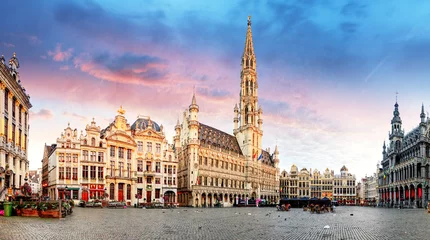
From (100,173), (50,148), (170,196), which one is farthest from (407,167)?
(50,148)

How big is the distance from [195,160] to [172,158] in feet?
25.9

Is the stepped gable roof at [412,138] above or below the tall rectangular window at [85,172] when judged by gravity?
above

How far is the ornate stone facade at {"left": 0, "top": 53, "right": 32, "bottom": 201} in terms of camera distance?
40.8 m

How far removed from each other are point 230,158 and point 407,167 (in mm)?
44942

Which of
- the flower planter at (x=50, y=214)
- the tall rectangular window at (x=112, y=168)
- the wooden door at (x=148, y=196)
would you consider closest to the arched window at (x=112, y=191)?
the tall rectangular window at (x=112, y=168)

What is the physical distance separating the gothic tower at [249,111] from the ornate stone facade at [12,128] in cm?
7033

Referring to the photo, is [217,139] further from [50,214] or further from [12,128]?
[50,214]

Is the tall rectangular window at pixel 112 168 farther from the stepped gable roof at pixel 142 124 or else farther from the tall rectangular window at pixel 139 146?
the stepped gable roof at pixel 142 124

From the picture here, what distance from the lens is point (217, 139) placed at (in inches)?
4188

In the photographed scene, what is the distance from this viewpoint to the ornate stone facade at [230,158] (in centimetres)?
9188

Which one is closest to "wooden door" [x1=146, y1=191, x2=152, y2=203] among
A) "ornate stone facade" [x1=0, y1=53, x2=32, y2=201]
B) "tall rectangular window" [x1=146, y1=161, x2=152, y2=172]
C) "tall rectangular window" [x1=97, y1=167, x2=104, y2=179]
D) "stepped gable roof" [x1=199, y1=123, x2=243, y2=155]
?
"tall rectangular window" [x1=146, y1=161, x2=152, y2=172]

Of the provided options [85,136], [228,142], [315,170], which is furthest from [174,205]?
[315,170]

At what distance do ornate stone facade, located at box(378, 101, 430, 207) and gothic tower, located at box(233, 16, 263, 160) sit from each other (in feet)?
129

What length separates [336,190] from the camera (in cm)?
17388
